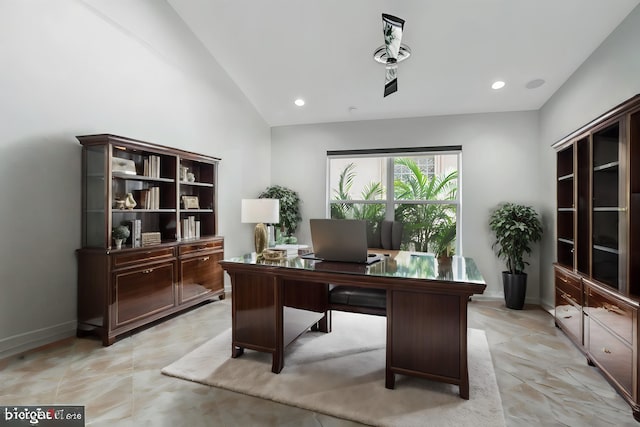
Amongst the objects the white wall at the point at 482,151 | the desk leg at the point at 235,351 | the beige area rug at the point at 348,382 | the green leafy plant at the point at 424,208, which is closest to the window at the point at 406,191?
the green leafy plant at the point at 424,208

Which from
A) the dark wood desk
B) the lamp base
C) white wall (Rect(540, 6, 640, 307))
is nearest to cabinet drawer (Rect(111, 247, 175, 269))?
the dark wood desk

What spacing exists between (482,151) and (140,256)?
173 inches

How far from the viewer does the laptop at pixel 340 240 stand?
7.60 feet

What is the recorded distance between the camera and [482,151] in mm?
4441

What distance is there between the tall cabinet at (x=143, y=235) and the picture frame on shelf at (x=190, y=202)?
0.01 meters

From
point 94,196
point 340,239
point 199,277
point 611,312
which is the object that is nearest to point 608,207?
point 611,312

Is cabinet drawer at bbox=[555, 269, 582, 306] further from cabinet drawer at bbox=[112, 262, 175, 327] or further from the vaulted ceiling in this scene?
cabinet drawer at bbox=[112, 262, 175, 327]

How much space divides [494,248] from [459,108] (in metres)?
1.98

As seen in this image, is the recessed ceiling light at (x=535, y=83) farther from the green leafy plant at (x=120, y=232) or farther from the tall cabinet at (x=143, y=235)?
the green leafy plant at (x=120, y=232)

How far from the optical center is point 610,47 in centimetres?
270

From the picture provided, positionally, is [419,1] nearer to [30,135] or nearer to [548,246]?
[548,246]

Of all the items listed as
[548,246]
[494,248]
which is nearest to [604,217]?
[548,246]

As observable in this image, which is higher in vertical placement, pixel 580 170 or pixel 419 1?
pixel 419 1

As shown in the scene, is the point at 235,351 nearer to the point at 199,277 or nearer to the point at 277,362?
the point at 277,362
